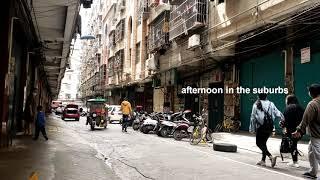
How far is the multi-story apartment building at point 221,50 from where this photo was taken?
1638 cm

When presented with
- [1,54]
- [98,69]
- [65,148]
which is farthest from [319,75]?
[98,69]

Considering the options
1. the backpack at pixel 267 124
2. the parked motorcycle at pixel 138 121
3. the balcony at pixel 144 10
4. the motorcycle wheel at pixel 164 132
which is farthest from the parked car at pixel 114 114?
the backpack at pixel 267 124

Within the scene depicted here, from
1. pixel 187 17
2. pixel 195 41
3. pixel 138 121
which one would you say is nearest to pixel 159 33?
pixel 187 17

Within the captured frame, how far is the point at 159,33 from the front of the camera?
32656 mm

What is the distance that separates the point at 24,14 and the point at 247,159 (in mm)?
9345

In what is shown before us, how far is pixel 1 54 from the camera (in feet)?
42.1

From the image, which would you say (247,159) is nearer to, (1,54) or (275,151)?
(275,151)

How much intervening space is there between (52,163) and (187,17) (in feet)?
53.6

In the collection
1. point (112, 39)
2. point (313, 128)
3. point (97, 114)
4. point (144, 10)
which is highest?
point (112, 39)

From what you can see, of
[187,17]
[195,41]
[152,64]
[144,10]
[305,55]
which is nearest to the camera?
[305,55]

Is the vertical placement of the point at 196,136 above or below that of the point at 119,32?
below

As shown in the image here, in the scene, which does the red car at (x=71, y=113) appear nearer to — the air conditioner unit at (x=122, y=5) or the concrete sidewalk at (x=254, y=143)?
the air conditioner unit at (x=122, y=5)

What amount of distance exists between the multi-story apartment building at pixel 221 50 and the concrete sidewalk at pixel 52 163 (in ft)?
26.7

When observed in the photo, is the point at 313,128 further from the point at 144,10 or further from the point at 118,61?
the point at 118,61
